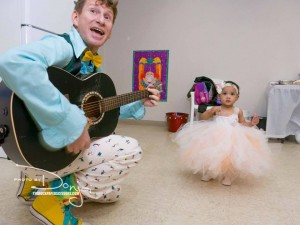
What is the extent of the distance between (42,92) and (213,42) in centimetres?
298

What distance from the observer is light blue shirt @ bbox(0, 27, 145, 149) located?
0.64m

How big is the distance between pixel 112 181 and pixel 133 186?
415 millimetres

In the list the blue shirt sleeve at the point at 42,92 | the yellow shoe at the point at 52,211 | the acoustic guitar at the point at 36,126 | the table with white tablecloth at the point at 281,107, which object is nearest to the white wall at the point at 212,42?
the table with white tablecloth at the point at 281,107

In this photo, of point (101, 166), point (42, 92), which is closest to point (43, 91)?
point (42, 92)

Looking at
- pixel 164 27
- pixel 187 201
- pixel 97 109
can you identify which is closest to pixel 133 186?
pixel 187 201

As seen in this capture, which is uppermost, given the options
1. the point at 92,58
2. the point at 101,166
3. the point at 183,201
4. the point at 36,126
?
the point at 92,58

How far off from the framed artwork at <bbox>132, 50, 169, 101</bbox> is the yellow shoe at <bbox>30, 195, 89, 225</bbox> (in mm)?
2659

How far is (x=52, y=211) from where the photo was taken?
3.08 feet

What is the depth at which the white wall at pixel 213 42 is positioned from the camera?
3.07m

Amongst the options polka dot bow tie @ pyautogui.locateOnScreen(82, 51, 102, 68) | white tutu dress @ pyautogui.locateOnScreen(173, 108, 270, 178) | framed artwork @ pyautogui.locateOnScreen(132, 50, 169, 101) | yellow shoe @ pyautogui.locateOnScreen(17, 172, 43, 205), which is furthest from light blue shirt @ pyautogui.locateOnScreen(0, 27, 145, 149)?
framed artwork @ pyautogui.locateOnScreen(132, 50, 169, 101)

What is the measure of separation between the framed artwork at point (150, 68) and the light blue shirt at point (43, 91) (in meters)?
2.78

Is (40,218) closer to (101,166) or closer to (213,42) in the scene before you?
(101,166)

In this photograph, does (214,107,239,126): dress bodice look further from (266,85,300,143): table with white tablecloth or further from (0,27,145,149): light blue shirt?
(0,27,145,149): light blue shirt

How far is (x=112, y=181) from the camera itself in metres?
1.04
